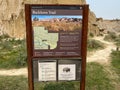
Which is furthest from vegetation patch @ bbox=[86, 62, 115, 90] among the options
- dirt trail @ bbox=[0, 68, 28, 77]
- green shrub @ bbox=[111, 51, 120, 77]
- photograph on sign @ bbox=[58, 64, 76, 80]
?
photograph on sign @ bbox=[58, 64, 76, 80]

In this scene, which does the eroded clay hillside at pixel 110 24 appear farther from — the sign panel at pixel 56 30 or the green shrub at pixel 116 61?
the sign panel at pixel 56 30

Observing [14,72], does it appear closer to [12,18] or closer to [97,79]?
[97,79]

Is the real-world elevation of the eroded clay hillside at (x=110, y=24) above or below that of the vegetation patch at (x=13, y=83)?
above

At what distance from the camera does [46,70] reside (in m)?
6.21

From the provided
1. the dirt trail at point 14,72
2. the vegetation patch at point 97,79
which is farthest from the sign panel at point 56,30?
the dirt trail at point 14,72

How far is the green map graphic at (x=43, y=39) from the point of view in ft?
19.9

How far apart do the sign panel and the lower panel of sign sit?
0.55 feet

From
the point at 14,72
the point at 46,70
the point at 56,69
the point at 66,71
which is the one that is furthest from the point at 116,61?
the point at 46,70

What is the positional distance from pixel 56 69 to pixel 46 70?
0.72 feet

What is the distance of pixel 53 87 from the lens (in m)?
8.82

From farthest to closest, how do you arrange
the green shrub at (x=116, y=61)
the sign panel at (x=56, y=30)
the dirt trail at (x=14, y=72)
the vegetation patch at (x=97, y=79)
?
the green shrub at (x=116, y=61) < the dirt trail at (x=14, y=72) < the vegetation patch at (x=97, y=79) < the sign panel at (x=56, y=30)

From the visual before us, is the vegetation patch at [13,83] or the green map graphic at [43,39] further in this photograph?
the vegetation patch at [13,83]

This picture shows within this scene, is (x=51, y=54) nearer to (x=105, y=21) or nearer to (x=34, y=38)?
(x=34, y=38)

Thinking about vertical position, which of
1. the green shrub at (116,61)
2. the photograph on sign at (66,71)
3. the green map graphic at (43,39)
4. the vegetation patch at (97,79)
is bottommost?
the vegetation patch at (97,79)
